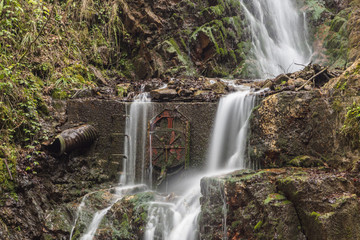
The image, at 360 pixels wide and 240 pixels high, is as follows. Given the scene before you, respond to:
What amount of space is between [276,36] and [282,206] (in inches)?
436

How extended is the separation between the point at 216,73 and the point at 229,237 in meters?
7.64

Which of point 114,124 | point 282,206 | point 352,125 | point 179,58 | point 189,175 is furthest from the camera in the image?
point 179,58

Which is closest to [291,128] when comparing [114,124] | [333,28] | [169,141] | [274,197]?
[274,197]

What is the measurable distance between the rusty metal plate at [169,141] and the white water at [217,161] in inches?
18.3

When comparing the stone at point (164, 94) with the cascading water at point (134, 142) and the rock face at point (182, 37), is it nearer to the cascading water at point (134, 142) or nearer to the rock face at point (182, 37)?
the cascading water at point (134, 142)

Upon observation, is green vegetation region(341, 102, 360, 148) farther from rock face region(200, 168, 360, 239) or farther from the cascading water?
the cascading water

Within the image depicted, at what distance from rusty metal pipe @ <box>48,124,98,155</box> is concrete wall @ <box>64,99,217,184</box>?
0.62 ft

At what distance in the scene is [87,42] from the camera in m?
9.93

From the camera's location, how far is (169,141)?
6059 millimetres

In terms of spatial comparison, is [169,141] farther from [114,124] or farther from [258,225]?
[258,225]

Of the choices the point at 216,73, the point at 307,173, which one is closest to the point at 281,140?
the point at 307,173

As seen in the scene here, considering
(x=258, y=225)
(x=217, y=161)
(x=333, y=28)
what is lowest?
(x=258, y=225)

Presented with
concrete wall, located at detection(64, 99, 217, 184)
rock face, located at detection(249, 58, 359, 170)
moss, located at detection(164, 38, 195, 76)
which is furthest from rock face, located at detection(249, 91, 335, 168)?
moss, located at detection(164, 38, 195, 76)

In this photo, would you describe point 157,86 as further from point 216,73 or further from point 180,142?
point 216,73
